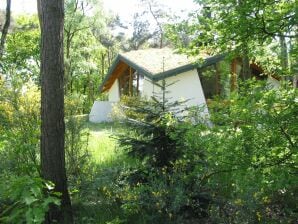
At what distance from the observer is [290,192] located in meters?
5.44

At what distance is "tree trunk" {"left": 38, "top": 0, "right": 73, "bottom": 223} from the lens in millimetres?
5445

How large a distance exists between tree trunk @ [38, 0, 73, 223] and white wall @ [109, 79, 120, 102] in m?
20.4

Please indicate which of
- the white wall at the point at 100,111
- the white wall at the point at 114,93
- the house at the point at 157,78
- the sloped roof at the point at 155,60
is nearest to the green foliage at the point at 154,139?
the house at the point at 157,78

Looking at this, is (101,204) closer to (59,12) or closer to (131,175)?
(131,175)

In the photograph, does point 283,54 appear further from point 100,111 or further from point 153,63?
point 100,111

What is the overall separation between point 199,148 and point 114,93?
74.1ft

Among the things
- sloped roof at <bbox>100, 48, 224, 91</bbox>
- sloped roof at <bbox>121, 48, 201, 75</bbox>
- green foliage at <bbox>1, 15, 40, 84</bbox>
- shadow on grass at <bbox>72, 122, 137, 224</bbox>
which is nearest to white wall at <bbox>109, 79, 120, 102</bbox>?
sloped roof at <bbox>100, 48, 224, 91</bbox>

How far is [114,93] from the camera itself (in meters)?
27.2

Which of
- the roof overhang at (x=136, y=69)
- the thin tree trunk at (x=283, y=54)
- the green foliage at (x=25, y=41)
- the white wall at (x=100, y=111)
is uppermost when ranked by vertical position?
the green foliage at (x=25, y=41)

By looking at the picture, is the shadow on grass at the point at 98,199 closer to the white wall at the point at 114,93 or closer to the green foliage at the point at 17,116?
the green foliage at the point at 17,116

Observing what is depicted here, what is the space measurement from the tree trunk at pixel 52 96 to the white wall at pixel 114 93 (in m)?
20.4

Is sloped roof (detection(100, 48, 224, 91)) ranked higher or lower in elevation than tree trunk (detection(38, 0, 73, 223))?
higher

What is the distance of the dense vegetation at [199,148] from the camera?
153 inches

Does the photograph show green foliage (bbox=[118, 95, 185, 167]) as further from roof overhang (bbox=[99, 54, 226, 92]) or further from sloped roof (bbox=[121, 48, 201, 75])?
sloped roof (bbox=[121, 48, 201, 75])
